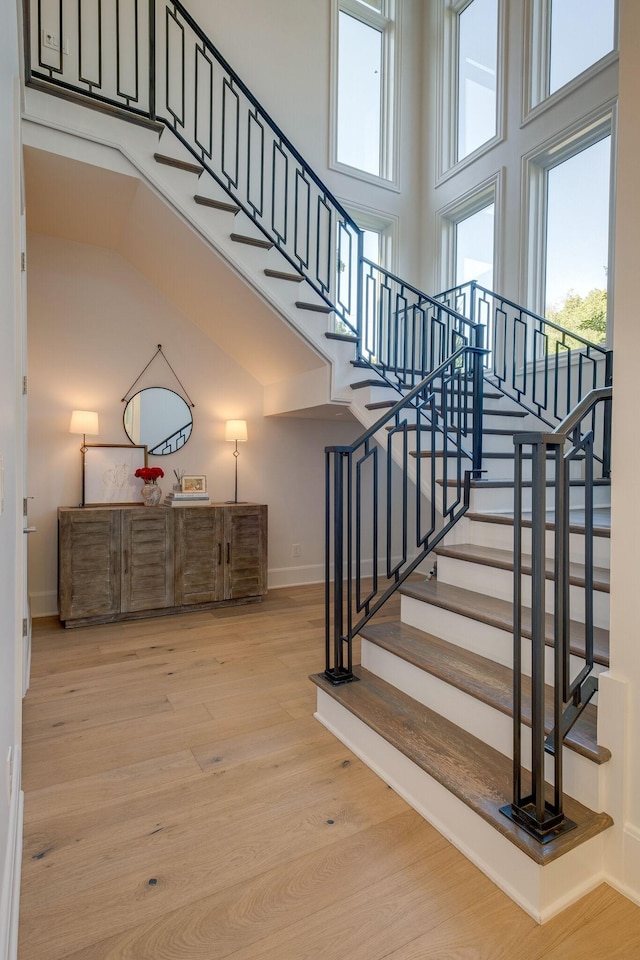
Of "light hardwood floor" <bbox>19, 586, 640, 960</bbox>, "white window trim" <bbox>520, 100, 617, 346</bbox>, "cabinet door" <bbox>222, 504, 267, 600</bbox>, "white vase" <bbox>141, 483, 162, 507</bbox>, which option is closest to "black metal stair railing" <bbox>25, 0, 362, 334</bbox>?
"white window trim" <bbox>520, 100, 617, 346</bbox>

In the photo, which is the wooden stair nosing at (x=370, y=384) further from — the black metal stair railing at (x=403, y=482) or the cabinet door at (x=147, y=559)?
the cabinet door at (x=147, y=559)

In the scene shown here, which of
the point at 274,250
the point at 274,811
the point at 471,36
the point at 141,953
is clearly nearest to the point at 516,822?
the point at 274,811

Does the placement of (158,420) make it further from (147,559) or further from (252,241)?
(252,241)

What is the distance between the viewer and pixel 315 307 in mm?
3836

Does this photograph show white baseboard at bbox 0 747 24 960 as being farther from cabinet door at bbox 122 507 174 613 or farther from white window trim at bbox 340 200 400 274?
white window trim at bbox 340 200 400 274

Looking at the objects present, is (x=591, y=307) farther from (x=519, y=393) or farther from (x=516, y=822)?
(x=516, y=822)

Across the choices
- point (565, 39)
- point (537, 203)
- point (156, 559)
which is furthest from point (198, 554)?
point (565, 39)

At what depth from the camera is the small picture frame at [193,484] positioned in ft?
14.7

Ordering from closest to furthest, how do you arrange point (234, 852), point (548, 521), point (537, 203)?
1. point (234, 852)
2. point (548, 521)
3. point (537, 203)

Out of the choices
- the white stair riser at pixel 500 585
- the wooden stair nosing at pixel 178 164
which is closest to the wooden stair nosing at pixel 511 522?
the white stair riser at pixel 500 585

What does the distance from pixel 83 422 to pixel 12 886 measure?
3210 millimetres

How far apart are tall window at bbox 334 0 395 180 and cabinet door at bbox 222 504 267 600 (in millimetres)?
3986

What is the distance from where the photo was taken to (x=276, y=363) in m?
4.43

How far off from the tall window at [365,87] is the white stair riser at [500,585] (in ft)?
15.9
